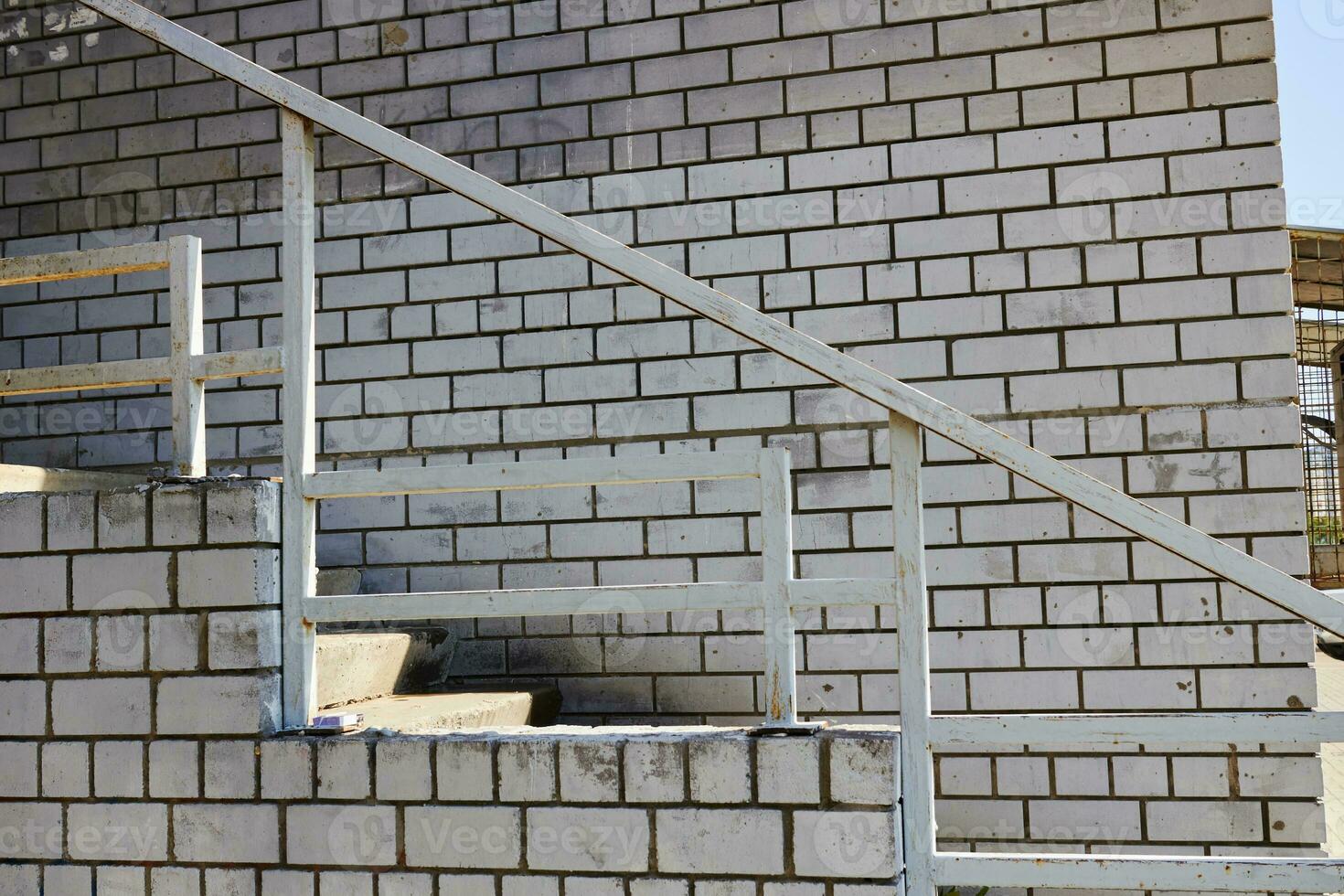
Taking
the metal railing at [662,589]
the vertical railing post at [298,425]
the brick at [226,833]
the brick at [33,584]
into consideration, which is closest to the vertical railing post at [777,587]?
the metal railing at [662,589]

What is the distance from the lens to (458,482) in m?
2.55

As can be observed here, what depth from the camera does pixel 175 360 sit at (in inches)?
107

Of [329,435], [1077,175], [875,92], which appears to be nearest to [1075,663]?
[1077,175]

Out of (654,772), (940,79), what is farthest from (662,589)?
(940,79)

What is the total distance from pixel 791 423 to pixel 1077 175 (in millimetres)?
1447

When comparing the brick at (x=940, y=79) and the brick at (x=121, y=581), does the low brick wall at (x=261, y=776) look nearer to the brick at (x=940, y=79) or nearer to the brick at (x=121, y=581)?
the brick at (x=121, y=581)

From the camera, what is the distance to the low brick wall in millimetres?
2312

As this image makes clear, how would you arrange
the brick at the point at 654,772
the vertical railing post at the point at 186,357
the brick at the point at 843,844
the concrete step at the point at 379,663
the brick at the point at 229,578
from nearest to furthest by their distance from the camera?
the brick at the point at 843,844
the brick at the point at 654,772
the brick at the point at 229,578
the vertical railing post at the point at 186,357
the concrete step at the point at 379,663

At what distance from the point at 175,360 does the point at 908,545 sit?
1.79 metres

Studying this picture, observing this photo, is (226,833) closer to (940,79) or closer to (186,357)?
(186,357)

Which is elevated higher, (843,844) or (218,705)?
(218,705)

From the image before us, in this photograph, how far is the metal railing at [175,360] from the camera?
2.68 m

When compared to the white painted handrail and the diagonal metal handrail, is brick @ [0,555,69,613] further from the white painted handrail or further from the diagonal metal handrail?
the diagonal metal handrail

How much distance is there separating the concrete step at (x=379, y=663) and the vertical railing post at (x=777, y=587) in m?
1.42
